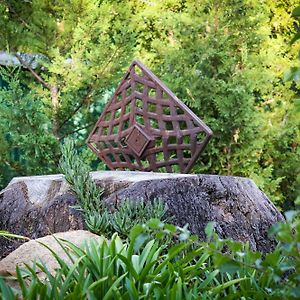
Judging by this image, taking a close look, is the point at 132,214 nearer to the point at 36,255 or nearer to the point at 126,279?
the point at 36,255

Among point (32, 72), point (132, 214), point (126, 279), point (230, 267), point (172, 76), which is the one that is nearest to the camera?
point (230, 267)

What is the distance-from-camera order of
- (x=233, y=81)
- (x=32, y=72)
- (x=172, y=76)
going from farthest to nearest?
(x=32, y=72), (x=172, y=76), (x=233, y=81)

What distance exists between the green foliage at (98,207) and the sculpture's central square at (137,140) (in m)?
0.66

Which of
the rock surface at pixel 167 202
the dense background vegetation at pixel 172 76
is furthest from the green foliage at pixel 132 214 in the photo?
the dense background vegetation at pixel 172 76

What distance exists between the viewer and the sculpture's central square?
12.0 feet

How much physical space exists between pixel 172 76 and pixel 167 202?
2833 millimetres

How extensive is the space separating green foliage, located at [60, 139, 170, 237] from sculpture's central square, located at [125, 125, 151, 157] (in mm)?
662

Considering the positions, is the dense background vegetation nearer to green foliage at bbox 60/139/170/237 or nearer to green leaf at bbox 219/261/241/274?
green foliage at bbox 60/139/170/237

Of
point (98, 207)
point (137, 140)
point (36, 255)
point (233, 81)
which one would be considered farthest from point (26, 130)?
point (36, 255)

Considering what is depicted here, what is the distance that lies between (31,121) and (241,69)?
6.69ft

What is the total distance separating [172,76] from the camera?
5.68m

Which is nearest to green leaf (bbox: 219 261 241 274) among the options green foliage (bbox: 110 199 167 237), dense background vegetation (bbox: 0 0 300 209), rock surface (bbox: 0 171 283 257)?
green foliage (bbox: 110 199 167 237)

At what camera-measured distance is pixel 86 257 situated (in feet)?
6.72

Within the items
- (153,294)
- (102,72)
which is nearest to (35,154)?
(102,72)
